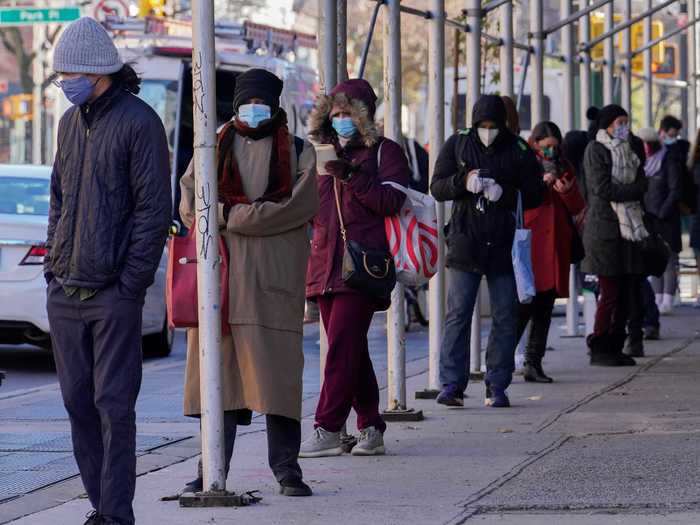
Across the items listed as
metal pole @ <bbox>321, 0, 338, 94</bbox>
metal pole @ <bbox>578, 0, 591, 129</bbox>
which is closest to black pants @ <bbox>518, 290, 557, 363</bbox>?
metal pole @ <bbox>321, 0, 338, 94</bbox>

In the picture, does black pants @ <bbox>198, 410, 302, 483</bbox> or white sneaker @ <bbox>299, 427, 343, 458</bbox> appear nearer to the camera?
black pants @ <bbox>198, 410, 302, 483</bbox>

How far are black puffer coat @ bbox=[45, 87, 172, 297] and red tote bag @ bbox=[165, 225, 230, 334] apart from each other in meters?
0.86

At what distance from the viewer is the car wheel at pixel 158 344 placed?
52.0 ft

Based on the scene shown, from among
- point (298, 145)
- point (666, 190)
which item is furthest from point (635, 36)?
point (298, 145)

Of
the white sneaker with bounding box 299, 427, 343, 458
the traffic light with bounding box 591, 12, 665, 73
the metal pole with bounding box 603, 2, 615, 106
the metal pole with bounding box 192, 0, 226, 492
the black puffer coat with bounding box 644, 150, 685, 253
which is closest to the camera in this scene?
the metal pole with bounding box 192, 0, 226, 492

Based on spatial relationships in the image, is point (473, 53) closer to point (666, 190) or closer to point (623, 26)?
point (666, 190)

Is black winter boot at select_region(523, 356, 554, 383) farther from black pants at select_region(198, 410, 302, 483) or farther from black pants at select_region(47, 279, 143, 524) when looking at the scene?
black pants at select_region(47, 279, 143, 524)

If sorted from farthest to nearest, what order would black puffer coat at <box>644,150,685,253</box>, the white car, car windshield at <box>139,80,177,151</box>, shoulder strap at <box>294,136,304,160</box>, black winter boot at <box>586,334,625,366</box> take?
car windshield at <box>139,80,177,151</box> < black puffer coat at <box>644,150,685,253</box> < the white car < black winter boot at <box>586,334,625,366</box> < shoulder strap at <box>294,136,304,160</box>

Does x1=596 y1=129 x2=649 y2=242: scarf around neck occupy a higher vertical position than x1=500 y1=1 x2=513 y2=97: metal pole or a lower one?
lower

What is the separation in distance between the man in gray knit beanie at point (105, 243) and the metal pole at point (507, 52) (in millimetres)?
7465

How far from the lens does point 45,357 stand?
51.9 feet

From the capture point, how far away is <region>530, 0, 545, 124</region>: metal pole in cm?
1573

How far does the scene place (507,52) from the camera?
46.8ft

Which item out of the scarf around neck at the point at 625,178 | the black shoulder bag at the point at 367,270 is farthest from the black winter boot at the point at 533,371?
the black shoulder bag at the point at 367,270
